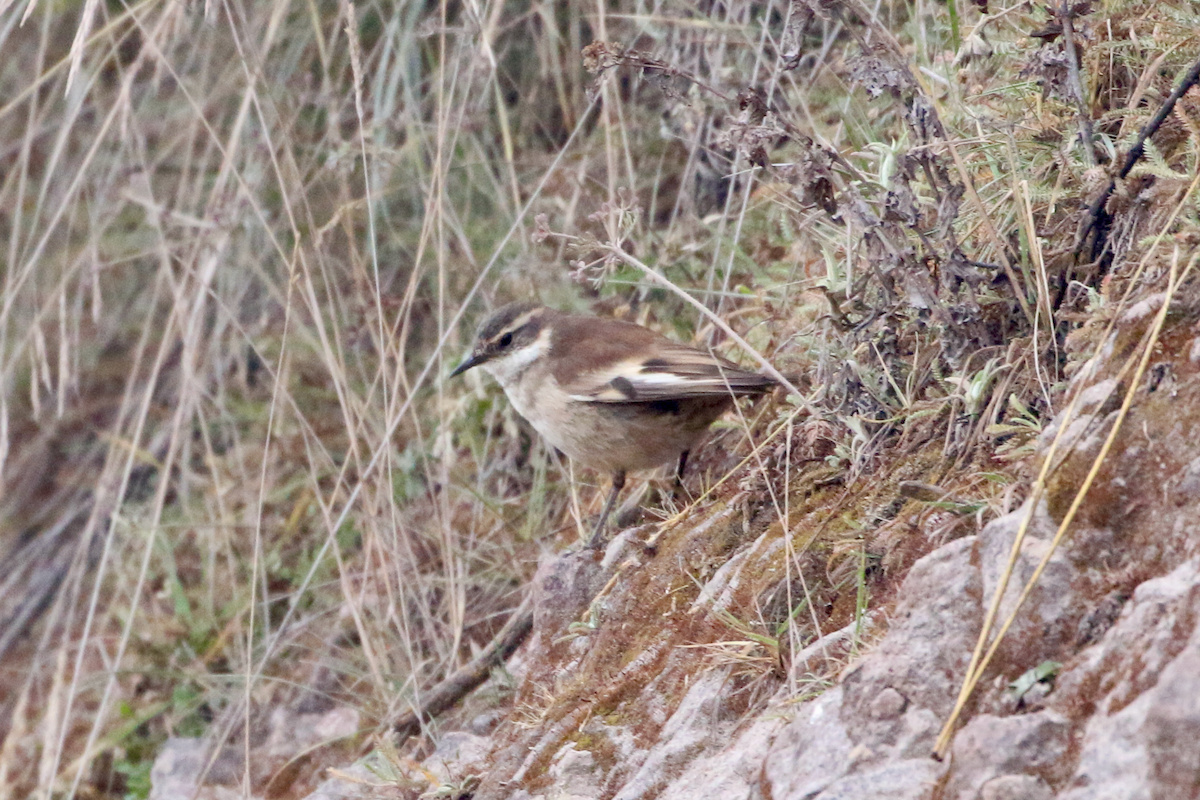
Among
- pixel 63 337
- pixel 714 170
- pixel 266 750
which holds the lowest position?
pixel 266 750

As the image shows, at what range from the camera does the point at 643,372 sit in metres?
4.82

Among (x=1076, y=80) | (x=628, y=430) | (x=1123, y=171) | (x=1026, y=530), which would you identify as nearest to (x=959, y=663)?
(x=1026, y=530)

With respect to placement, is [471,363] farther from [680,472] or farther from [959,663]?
[959,663]

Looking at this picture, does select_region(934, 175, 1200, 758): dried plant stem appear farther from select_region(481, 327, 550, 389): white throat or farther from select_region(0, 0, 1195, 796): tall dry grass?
select_region(481, 327, 550, 389): white throat

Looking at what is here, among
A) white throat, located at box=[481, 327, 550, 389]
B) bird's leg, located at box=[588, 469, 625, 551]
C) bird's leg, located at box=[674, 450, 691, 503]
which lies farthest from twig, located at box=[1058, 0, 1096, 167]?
white throat, located at box=[481, 327, 550, 389]

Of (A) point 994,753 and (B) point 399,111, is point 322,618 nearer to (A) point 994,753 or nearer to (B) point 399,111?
(B) point 399,111

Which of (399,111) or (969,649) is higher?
(399,111)

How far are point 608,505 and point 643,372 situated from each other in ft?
1.75

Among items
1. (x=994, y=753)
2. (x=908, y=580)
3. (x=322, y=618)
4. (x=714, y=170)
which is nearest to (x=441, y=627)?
(x=322, y=618)

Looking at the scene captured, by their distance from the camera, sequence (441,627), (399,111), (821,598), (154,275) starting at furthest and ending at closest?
1. (154,275)
2. (399,111)
3. (441,627)
4. (821,598)

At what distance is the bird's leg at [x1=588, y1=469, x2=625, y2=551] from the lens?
468 cm

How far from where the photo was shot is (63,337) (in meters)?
5.64

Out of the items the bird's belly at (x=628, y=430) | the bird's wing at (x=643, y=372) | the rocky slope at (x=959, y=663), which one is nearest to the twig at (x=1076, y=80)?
the rocky slope at (x=959, y=663)

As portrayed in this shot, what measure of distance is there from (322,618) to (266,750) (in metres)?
0.70
